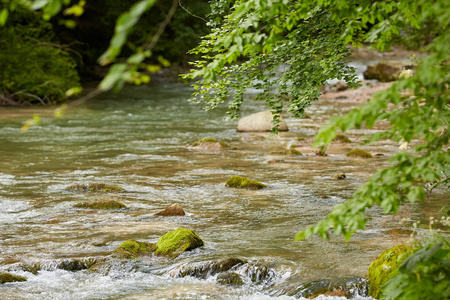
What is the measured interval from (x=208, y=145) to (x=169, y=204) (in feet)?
20.9

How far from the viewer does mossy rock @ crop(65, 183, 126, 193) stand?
11672 millimetres

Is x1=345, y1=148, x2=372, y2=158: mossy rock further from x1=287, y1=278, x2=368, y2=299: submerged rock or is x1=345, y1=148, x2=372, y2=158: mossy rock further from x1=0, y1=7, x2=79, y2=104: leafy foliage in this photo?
x1=0, y1=7, x2=79, y2=104: leafy foliage

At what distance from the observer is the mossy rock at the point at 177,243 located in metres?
7.80

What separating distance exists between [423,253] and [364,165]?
10339mm

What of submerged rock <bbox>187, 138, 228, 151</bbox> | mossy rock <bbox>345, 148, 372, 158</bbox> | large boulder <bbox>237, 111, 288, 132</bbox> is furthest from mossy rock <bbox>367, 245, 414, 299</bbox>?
large boulder <bbox>237, 111, 288, 132</bbox>

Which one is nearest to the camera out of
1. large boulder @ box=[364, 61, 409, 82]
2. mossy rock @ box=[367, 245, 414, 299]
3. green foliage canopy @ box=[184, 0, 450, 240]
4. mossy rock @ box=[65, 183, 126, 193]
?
green foliage canopy @ box=[184, 0, 450, 240]

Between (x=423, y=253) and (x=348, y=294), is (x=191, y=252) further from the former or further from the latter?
(x=423, y=253)

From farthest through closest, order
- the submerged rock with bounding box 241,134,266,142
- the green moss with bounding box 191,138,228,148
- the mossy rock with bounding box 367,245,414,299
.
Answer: the submerged rock with bounding box 241,134,266,142 → the green moss with bounding box 191,138,228,148 → the mossy rock with bounding box 367,245,414,299

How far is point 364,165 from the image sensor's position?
1391 centimetres

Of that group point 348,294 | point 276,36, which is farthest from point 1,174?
point 276,36

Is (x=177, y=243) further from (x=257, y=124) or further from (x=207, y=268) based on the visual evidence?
(x=257, y=124)

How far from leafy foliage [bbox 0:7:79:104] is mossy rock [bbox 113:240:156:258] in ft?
68.2

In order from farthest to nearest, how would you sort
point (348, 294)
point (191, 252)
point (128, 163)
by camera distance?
point (128, 163) → point (191, 252) → point (348, 294)

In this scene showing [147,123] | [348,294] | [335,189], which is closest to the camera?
[348,294]
